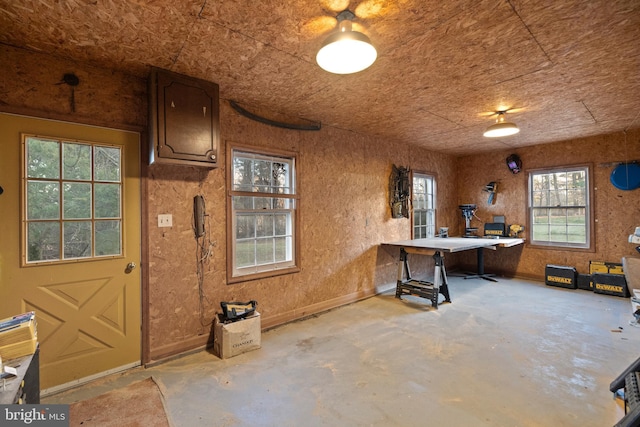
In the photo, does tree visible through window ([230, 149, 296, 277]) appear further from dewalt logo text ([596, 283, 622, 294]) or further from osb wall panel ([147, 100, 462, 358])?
dewalt logo text ([596, 283, 622, 294])

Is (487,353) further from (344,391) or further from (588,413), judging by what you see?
(344,391)

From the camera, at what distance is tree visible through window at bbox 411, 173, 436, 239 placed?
18.2 feet

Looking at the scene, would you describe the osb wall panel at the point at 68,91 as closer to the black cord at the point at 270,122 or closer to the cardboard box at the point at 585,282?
the black cord at the point at 270,122

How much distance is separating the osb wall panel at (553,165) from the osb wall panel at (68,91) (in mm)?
6095

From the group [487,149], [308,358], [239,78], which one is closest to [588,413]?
[308,358]

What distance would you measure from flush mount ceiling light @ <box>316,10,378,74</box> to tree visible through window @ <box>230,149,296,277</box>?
169 cm

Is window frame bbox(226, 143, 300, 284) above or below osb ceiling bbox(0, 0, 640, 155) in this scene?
below

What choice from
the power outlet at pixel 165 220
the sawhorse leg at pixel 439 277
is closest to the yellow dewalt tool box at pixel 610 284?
the sawhorse leg at pixel 439 277

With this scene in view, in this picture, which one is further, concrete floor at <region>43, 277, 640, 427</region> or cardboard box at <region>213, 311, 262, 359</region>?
cardboard box at <region>213, 311, 262, 359</region>

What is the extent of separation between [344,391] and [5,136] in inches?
119

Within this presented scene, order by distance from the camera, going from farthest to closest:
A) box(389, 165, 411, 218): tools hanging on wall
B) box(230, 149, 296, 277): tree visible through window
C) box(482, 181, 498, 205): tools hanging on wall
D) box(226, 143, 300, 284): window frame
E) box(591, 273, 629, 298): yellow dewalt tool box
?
box(482, 181, 498, 205): tools hanging on wall, box(389, 165, 411, 218): tools hanging on wall, box(591, 273, 629, 298): yellow dewalt tool box, box(230, 149, 296, 277): tree visible through window, box(226, 143, 300, 284): window frame

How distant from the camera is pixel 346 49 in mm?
1791

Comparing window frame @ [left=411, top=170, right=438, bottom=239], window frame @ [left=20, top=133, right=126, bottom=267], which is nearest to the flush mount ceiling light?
window frame @ [left=20, top=133, right=126, bottom=267]

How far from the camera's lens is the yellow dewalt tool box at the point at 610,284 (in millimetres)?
4352
